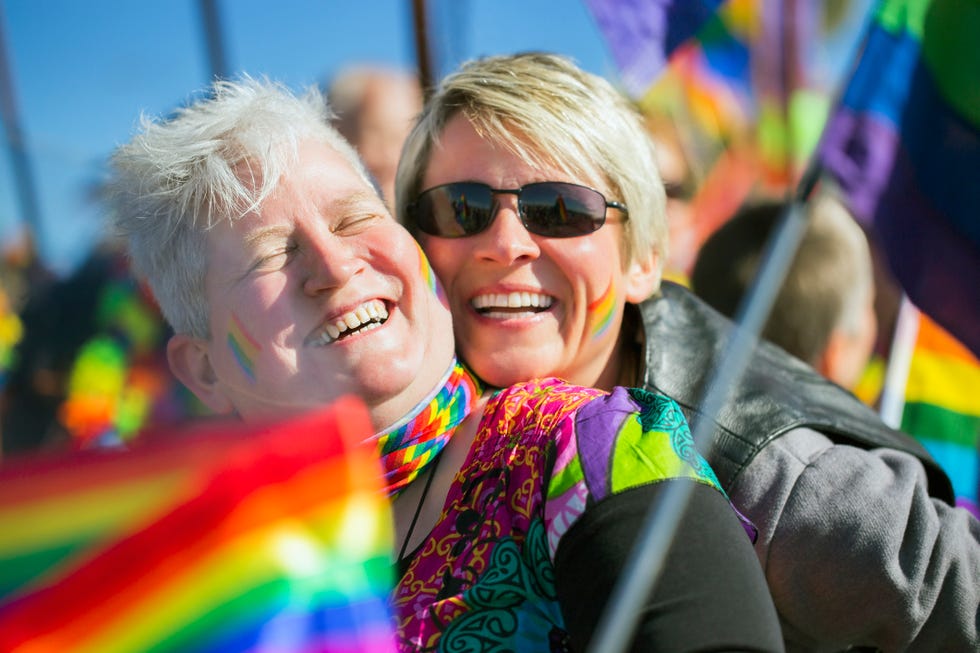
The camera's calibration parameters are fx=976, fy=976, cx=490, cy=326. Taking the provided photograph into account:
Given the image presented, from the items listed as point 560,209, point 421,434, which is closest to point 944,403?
point 560,209

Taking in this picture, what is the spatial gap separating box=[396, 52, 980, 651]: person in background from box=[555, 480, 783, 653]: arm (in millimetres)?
454

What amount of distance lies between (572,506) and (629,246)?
0.91 meters

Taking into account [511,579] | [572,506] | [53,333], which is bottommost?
[53,333]

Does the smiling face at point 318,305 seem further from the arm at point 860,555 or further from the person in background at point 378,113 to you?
the person in background at point 378,113

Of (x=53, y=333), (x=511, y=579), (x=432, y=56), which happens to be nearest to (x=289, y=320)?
(x=511, y=579)

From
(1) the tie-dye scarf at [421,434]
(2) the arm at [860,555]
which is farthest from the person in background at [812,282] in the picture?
(1) the tie-dye scarf at [421,434]

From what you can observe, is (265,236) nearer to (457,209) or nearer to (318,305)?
(318,305)

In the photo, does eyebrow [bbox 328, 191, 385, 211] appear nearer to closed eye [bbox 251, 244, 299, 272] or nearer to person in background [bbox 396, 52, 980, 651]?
closed eye [bbox 251, 244, 299, 272]

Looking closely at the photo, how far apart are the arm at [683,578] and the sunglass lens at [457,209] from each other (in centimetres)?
80

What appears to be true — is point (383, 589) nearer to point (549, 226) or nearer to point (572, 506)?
point (572, 506)

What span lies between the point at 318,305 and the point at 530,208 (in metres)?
0.51

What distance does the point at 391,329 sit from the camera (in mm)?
1437

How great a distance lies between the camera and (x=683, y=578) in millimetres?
1011

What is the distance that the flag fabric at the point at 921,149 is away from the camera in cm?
208
